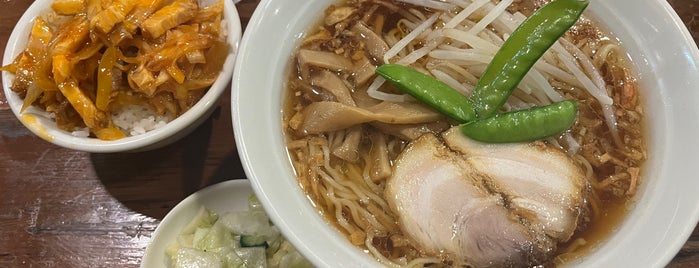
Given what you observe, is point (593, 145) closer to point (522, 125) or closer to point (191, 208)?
point (522, 125)

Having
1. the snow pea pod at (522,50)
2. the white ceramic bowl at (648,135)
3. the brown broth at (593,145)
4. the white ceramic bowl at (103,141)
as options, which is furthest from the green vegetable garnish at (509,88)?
the white ceramic bowl at (103,141)

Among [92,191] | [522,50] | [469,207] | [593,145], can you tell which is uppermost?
[522,50]

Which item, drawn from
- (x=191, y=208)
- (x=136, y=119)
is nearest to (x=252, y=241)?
(x=191, y=208)

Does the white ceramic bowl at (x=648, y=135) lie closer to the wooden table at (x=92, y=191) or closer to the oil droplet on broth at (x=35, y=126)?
the wooden table at (x=92, y=191)

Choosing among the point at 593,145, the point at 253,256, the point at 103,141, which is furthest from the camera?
the point at 253,256

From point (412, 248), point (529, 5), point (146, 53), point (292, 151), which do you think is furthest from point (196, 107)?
point (529, 5)

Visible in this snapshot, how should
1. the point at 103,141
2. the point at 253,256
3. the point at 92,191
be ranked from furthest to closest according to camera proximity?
the point at 92,191, the point at 253,256, the point at 103,141

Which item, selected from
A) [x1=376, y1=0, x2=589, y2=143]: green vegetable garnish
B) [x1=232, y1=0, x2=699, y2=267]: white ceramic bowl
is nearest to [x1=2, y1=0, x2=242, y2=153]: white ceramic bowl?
[x1=232, y1=0, x2=699, y2=267]: white ceramic bowl

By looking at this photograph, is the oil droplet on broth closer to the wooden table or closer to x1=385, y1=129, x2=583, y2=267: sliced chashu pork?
the wooden table
